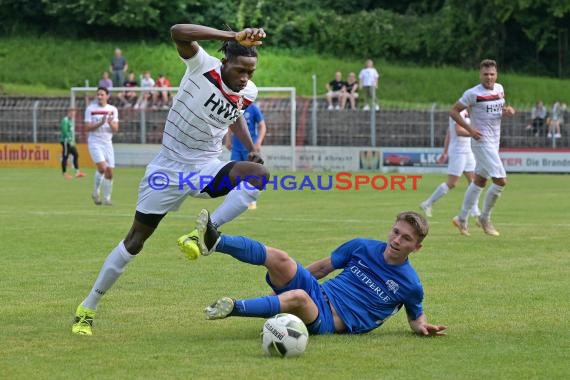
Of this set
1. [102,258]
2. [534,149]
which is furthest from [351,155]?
[102,258]

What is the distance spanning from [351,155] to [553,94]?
11.4 meters

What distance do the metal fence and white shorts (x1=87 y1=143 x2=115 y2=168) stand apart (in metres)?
16.1

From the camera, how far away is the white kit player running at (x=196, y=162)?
8.91 m

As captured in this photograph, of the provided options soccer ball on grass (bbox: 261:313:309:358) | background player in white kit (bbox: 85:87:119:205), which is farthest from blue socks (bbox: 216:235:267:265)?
background player in white kit (bbox: 85:87:119:205)

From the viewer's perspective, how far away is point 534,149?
121ft

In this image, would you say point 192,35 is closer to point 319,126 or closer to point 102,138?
point 102,138

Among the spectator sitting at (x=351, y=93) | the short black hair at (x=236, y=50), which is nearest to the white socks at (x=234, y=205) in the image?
the short black hair at (x=236, y=50)

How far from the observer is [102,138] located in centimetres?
2353

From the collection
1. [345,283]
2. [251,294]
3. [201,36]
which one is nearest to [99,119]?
[251,294]

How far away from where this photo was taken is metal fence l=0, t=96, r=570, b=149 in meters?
37.6

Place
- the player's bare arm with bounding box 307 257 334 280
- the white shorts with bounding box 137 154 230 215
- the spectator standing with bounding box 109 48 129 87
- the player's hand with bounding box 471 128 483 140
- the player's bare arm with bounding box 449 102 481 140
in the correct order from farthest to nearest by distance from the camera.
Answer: the spectator standing with bounding box 109 48 129 87 < the player's hand with bounding box 471 128 483 140 < the player's bare arm with bounding box 449 102 481 140 < the white shorts with bounding box 137 154 230 215 < the player's bare arm with bounding box 307 257 334 280

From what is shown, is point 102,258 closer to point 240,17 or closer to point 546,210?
point 546,210

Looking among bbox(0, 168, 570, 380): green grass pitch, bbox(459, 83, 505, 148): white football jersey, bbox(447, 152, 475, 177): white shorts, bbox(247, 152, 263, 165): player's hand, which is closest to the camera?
bbox(0, 168, 570, 380): green grass pitch

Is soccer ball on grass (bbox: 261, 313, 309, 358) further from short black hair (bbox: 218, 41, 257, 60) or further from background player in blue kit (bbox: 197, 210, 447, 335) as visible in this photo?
short black hair (bbox: 218, 41, 257, 60)
